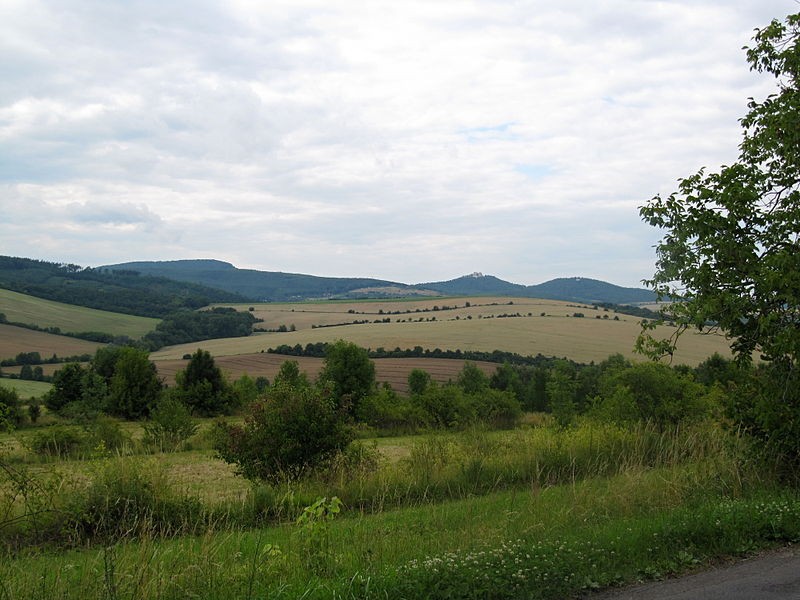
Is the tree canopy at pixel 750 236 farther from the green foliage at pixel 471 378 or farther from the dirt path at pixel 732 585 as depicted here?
the green foliage at pixel 471 378

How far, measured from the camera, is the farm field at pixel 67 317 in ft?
319

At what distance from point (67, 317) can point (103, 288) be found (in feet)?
135

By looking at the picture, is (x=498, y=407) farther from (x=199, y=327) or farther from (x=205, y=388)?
(x=199, y=327)

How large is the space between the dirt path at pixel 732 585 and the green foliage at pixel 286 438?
33.2ft

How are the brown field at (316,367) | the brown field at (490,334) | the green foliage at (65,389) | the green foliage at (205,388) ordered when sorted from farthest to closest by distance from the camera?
the brown field at (490,334), the brown field at (316,367), the green foliage at (205,388), the green foliage at (65,389)

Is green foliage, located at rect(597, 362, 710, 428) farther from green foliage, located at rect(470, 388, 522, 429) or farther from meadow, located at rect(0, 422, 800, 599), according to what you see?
green foliage, located at rect(470, 388, 522, 429)

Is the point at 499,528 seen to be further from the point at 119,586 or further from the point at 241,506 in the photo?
the point at 241,506

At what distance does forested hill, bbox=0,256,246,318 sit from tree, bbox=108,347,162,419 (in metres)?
75.0

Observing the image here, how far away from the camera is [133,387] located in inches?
2082

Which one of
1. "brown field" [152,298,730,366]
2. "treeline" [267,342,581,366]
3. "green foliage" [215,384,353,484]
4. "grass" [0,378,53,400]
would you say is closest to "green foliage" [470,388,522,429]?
"brown field" [152,298,730,366]

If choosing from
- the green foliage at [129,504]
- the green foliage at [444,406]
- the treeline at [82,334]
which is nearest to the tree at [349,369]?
the green foliage at [444,406]

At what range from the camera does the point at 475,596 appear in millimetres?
5289

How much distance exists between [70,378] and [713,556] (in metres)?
57.0

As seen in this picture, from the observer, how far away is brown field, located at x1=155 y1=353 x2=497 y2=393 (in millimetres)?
66562
